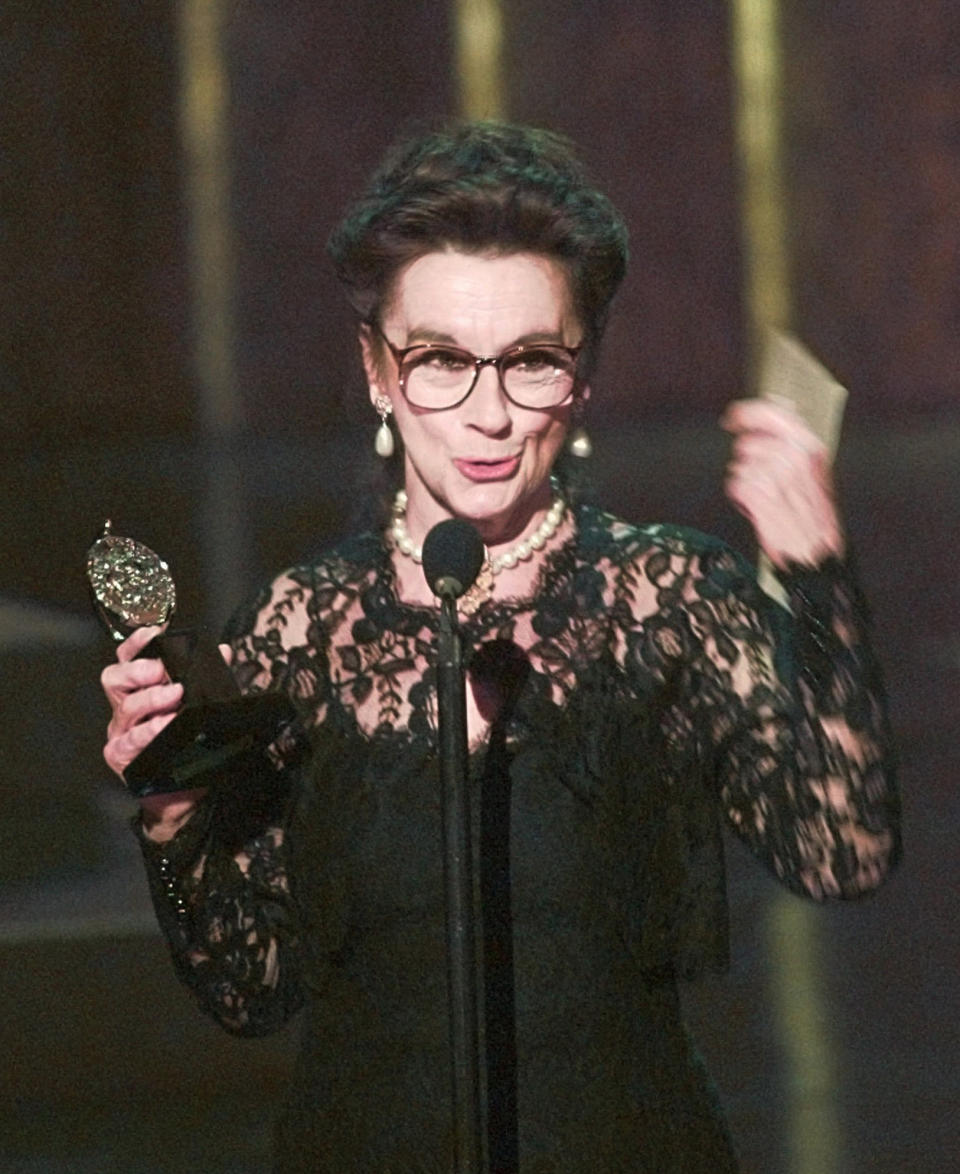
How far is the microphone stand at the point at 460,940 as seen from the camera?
1.79m

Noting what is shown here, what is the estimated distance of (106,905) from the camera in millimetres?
4457

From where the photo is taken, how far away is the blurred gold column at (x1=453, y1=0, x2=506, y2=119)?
4.96 meters

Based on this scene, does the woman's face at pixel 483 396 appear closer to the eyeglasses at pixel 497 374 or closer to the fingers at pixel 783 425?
the eyeglasses at pixel 497 374

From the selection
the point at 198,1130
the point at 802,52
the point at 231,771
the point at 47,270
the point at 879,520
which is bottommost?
the point at 198,1130

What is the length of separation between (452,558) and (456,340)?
14.1 inches

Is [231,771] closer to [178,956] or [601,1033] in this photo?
[178,956]

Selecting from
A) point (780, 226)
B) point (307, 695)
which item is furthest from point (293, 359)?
point (307, 695)

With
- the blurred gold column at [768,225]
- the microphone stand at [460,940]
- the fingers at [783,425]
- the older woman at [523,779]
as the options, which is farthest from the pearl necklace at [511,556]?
the blurred gold column at [768,225]

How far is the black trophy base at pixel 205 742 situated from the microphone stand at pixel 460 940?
30cm

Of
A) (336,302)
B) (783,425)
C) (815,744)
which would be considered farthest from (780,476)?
(336,302)

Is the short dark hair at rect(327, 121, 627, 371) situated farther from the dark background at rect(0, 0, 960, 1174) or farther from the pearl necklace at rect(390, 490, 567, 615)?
the dark background at rect(0, 0, 960, 1174)

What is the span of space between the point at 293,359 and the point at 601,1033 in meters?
3.20

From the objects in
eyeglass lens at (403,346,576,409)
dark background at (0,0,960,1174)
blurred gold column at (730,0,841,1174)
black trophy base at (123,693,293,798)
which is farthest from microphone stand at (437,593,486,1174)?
blurred gold column at (730,0,841,1174)

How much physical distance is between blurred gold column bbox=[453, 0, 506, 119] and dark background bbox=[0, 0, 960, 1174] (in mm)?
28
